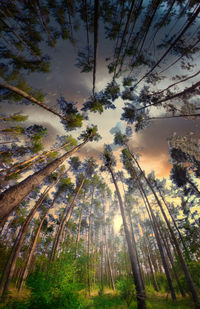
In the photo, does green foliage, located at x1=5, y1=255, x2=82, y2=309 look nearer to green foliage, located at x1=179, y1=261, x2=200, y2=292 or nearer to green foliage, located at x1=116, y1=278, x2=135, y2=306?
green foliage, located at x1=116, y1=278, x2=135, y2=306

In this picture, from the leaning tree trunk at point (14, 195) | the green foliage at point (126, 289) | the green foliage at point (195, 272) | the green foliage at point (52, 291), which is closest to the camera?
the leaning tree trunk at point (14, 195)

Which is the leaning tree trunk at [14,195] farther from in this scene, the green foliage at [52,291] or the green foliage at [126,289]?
the green foliage at [126,289]

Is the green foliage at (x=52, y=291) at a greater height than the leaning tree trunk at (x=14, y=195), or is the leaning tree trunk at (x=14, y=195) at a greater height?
the leaning tree trunk at (x=14, y=195)

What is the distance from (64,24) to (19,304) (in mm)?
14029

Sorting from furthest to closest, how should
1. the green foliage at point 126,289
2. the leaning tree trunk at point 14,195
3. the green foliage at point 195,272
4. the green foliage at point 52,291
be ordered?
1. the green foliage at point 195,272
2. the green foliage at point 126,289
3. the green foliage at point 52,291
4. the leaning tree trunk at point 14,195

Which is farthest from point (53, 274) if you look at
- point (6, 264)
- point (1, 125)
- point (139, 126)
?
point (6, 264)

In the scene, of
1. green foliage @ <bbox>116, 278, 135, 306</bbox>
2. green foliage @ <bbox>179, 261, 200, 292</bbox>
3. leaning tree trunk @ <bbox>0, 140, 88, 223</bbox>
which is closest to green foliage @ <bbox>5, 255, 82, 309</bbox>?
green foliage @ <bbox>116, 278, 135, 306</bbox>

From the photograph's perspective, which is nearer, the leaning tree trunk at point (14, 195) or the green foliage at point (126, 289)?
the leaning tree trunk at point (14, 195)

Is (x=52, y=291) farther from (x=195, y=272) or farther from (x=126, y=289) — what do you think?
(x=195, y=272)

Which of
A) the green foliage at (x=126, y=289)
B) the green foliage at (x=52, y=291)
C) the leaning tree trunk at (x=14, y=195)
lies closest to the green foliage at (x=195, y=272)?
the green foliage at (x=126, y=289)

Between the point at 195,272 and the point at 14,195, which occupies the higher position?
the point at 14,195

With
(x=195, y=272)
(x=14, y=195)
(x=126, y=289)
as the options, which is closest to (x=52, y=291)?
(x=14, y=195)

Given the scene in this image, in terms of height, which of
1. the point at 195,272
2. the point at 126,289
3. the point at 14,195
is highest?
the point at 14,195

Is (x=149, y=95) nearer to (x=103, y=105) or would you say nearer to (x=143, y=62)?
(x=143, y=62)
